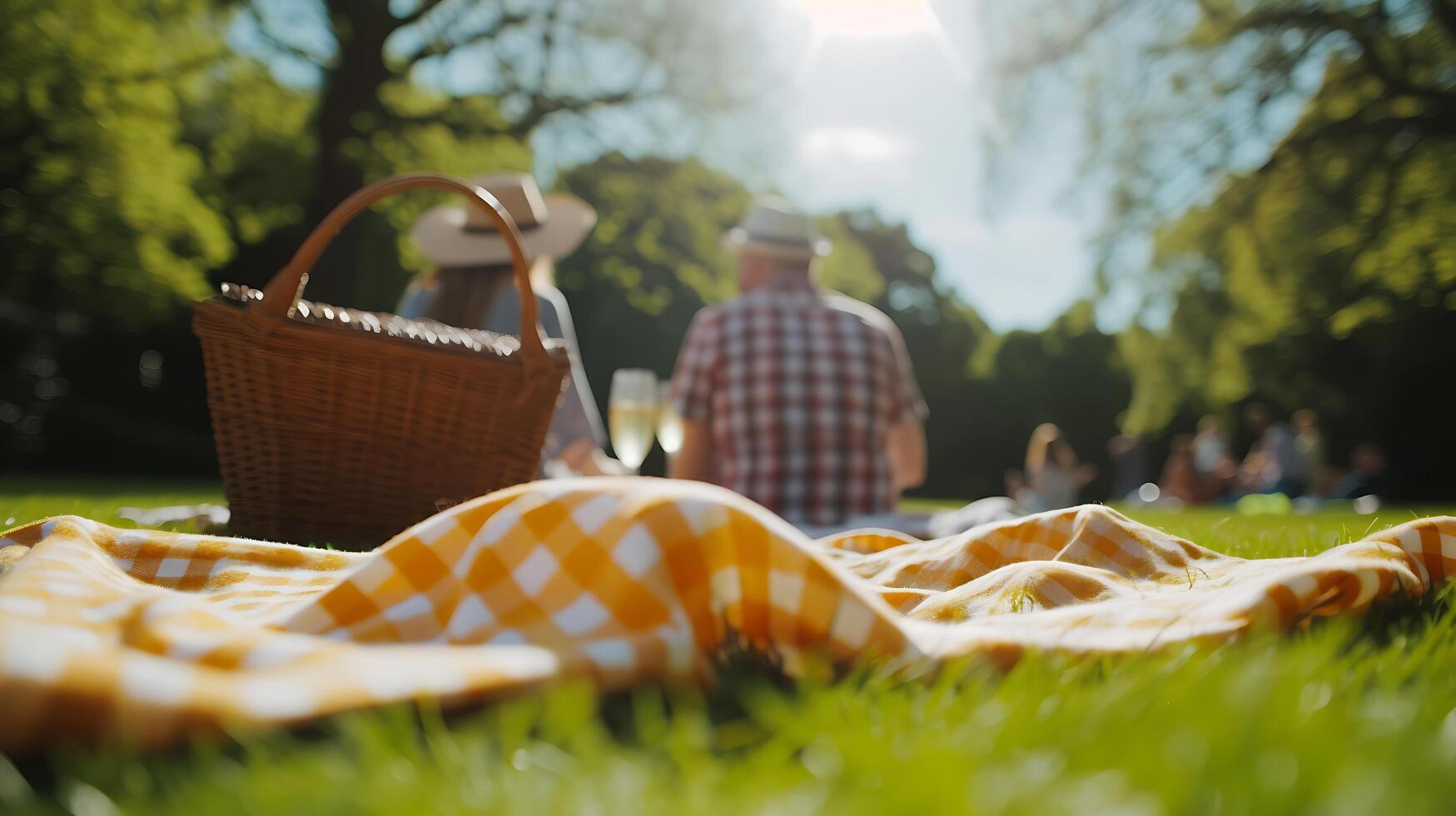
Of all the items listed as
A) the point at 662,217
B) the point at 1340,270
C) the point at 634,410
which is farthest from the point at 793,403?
the point at 1340,270

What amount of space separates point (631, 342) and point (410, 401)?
1880cm

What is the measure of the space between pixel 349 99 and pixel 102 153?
2844 millimetres

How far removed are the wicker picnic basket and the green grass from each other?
1584 millimetres

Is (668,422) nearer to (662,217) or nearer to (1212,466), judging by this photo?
(662,217)

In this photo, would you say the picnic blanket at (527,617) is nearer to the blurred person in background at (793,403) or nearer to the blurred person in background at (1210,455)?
the blurred person in background at (793,403)

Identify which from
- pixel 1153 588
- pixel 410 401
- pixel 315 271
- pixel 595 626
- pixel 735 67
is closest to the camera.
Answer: pixel 595 626

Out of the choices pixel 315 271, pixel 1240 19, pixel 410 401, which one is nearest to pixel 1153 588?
pixel 410 401

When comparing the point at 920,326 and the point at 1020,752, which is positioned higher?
the point at 1020,752

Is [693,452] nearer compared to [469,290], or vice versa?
[693,452]

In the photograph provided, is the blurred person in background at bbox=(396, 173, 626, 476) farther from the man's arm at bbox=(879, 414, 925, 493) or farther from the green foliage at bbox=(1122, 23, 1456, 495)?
the green foliage at bbox=(1122, 23, 1456, 495)

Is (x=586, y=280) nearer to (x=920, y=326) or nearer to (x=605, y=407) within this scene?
(x=605, y=407)

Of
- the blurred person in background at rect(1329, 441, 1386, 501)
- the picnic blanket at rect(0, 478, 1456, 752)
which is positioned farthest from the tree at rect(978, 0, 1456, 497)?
the picnic blanket at rect(0, 478, 1456, 752)

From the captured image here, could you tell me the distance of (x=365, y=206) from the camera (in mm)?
2330

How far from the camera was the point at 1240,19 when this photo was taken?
35.7 ft
